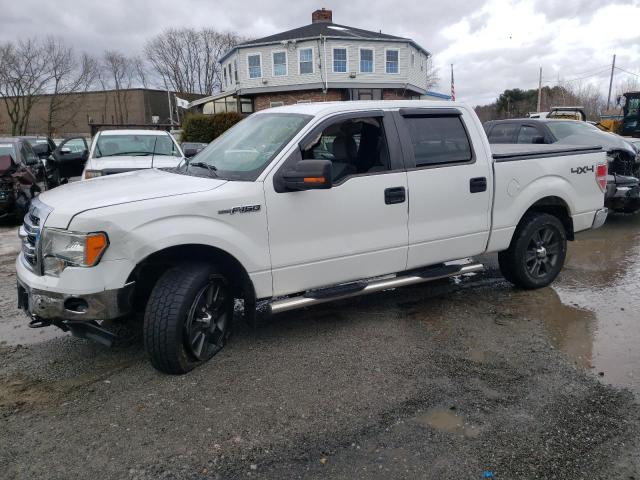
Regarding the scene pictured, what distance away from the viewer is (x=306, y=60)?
3312cm

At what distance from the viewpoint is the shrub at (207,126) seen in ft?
96.4

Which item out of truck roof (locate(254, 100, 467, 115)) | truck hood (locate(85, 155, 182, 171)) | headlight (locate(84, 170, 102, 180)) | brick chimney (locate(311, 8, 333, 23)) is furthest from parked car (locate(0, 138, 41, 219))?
brick chimney (locate(311, 8, 333, 23))

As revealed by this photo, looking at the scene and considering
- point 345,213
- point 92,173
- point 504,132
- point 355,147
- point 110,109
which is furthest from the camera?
point 110,109

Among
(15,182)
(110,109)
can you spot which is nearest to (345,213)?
(15,182)

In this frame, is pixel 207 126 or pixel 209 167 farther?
pixel 207 126

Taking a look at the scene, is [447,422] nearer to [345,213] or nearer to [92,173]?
[345,213]

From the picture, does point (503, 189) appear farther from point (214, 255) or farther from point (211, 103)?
point (211, 103)

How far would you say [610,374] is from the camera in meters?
3.68

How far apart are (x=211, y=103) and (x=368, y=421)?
135ft

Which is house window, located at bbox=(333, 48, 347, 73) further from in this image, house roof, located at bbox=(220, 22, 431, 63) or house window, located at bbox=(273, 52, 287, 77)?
house window, located at bbox=(273, 52, 287, 77)

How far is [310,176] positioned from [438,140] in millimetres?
1605

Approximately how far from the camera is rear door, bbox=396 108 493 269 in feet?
14.6

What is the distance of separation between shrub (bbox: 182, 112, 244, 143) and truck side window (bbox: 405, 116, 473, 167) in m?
25.8

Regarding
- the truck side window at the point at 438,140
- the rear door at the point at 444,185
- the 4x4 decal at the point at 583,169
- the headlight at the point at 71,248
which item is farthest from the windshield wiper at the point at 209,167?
the 4x4 decal at the point at 583,169
